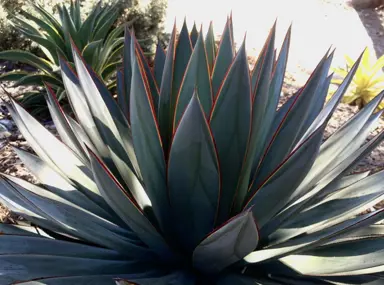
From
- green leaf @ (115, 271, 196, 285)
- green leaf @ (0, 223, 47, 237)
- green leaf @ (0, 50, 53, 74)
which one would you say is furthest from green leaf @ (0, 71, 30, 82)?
green leaf @ (115, 271, 196, 285)

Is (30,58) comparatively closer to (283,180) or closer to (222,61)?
(222,61)

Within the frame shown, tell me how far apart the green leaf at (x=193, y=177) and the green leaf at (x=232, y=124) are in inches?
2.9

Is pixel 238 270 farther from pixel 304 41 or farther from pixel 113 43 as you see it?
pixel 304 41

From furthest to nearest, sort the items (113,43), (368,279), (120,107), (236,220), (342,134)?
1. (113,43)
2. (120,107)
3. (342,134)
4. (368,279)
5. (236,220)

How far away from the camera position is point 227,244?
1197 millimetres

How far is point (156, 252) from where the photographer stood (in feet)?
4.75

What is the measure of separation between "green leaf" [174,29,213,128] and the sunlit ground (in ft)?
13.4

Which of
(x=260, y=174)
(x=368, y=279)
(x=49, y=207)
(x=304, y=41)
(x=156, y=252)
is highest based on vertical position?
(x=304, y=41)

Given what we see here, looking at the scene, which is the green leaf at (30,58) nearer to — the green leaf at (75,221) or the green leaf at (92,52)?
the green leaf at (92,52)

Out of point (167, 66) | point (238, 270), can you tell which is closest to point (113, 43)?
point (167, 66)

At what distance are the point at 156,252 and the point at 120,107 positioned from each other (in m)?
0.58

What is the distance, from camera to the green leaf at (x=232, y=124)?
1262mm

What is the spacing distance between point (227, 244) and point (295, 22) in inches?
247

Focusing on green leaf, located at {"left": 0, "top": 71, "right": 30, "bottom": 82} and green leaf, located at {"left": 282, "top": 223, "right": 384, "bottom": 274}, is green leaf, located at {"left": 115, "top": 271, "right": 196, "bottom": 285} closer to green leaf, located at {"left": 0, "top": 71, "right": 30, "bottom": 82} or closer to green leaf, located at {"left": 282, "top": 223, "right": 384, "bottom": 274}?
green leaf, located at {"left": 282, "top": 223, "right": 384, "bottom": 274}
